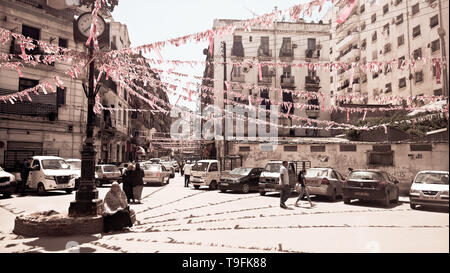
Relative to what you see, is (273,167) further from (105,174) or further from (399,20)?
(399,20)

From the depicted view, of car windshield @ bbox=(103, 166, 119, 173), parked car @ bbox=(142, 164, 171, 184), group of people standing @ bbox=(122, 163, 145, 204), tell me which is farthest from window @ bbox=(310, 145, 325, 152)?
car windshield @ bbox=(103, 166, 119, 173)

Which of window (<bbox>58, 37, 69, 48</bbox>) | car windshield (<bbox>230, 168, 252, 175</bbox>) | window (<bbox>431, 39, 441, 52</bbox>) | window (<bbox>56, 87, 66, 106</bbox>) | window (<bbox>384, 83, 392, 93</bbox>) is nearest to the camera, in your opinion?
car windshield (<bbox>230, 168, 252, 175</bbox>)

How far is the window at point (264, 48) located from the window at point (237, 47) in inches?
86.9

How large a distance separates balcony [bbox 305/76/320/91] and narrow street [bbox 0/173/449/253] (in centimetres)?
2802

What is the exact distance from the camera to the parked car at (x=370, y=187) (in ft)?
38.9

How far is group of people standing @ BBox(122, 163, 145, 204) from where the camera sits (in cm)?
1232

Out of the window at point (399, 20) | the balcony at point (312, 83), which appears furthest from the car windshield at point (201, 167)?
the window at point (399, 20)

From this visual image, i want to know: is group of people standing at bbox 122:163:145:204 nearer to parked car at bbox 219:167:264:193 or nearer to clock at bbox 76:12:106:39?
parked car at bbox 219:167:264:193

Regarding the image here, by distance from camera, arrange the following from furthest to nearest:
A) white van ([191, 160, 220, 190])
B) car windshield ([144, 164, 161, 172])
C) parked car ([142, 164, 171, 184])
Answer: car windshield ([144, 164, 161, 172]) → parked car ([142, 164, 171, 184]) → white van ([191, 160, 220, 190])

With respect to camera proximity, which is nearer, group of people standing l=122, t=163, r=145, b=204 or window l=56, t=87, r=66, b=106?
group of people standing l=122, t=163, r=145, b=204

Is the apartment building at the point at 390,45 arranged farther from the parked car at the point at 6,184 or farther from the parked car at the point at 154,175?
the parked car at the point at 6,184

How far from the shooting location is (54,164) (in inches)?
633

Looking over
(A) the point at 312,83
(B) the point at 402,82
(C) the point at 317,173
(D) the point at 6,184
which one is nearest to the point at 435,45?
(B) the point at 402,82

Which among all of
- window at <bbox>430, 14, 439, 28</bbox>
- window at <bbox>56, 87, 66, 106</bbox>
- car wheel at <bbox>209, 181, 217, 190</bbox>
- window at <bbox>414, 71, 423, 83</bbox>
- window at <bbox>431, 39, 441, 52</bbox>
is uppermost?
window at <bbox>430, 14, 439, 28</bbox>
